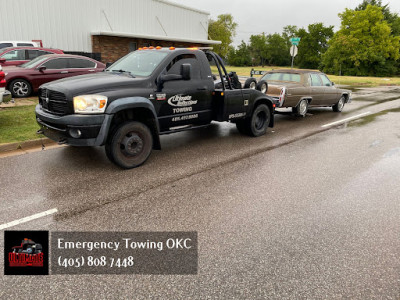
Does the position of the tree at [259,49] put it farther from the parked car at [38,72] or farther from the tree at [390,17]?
the parked car at [38,72]

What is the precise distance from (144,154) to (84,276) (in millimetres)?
3001

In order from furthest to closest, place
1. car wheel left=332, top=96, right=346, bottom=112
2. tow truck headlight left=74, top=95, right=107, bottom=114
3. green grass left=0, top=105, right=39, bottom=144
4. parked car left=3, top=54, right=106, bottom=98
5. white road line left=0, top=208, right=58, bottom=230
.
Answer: car wheel left=332, top=96, right=346, bottom=112, parked car left=3, top=54, right=106, bottom=98, green grass left=0, top=105, right=39, bottom=144, tow truck headlight left=74, top=95, right=107, bottom=114, white road line left=0, top=208, right=58, bottom=230

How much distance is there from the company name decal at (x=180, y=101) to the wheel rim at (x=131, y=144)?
966mm

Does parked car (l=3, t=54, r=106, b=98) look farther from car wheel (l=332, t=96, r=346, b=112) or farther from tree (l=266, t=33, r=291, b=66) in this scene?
tree (l=266, t=33, r=291, b=66)

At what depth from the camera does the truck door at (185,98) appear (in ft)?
19.4

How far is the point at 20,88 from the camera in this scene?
1134 centimetres

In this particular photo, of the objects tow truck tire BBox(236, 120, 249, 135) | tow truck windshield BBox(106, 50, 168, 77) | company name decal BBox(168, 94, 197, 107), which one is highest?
tow truck windshield BBox(106, 50, 168, 77)

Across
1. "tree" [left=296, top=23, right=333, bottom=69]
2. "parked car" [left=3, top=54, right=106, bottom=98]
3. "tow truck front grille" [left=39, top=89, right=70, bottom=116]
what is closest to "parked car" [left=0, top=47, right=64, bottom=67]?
"parked car" [left=3, top=54, right=106, bottom=98]

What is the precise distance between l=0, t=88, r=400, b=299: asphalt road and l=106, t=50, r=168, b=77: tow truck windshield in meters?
1.67

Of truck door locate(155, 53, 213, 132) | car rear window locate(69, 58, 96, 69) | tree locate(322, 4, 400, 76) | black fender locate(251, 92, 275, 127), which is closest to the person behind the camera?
truck door locate(155, 53, 213, 132)

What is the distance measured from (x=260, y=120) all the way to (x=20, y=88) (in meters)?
8.60

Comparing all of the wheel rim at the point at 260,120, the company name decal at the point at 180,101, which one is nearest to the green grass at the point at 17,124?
the company name decal at the point at 180,101

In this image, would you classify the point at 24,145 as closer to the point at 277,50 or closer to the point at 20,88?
the point at 20,88

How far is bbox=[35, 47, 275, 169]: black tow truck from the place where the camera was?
504 centimetres
